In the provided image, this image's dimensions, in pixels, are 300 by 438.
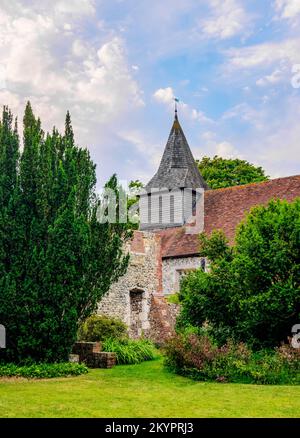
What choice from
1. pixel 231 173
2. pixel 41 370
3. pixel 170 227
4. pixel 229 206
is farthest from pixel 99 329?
pixel 231 173

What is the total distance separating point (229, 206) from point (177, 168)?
29.3 ft

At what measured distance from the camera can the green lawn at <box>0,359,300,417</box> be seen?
784 centimetres

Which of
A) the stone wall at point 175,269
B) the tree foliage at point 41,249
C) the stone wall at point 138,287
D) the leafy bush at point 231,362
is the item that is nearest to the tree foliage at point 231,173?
the stone wall at point 175,269

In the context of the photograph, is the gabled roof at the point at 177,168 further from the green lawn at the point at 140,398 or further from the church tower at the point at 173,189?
the green lawn at the point at 140,398

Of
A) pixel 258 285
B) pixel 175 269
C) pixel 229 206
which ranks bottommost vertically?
pixel 258 285

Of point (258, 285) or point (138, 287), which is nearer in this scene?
point (258, 285)

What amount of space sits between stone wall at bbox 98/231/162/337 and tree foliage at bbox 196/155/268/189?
68.4 ft

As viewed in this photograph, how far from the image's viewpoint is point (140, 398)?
359 inches

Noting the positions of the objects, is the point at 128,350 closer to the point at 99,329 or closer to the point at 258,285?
the point at 99,329

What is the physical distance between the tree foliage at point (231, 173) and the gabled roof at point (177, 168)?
250 inches

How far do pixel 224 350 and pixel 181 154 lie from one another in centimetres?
2520

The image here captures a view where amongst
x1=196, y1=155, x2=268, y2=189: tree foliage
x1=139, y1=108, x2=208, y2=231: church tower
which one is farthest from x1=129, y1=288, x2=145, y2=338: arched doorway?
x1=196, y1=155, x2=268, y2=189: tree foliage

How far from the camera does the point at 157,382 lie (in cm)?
1154
